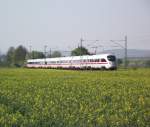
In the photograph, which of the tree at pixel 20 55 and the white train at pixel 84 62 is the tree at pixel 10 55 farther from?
the white train at pixel 84 62

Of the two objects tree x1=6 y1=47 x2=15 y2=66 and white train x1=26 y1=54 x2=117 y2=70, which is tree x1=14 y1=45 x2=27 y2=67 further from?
white train x1=26 y1=54 x2=117 y2=70

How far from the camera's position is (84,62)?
77.0 m

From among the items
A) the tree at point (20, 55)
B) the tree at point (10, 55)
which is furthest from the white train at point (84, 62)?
the tree at point (10, 55)

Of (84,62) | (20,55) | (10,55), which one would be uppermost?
(10,55)

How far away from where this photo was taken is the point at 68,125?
1211 centimetres

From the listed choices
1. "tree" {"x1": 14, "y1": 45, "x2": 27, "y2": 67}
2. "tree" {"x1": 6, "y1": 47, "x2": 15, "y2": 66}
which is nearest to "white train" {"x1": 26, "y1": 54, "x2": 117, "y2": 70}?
"tree" {"x1": 14, "y1": 45, "x2": 27, "y2": 67}

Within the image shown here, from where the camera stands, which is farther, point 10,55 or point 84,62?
point 10,55

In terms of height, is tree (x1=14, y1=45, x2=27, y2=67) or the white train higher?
tree (x1=14, y1=45, x2=27, y2=67)

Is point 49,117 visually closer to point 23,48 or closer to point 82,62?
point 82,62

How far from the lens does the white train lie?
68.6m

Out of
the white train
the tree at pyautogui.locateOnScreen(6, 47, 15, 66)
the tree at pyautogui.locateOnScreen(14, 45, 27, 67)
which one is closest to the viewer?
the white train

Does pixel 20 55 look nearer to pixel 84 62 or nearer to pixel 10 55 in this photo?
pixel 10 55

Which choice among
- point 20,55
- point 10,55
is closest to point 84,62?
point 20,55

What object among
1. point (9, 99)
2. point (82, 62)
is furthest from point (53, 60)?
point (9, 99)
